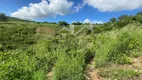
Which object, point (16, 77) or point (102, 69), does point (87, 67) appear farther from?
point (16, 77)

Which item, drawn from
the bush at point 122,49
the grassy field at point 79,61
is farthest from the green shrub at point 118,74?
the bush at point 122,49

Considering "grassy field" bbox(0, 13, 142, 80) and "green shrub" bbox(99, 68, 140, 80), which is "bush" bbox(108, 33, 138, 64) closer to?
"grassy field" bbox(0, 13, 142, 80)

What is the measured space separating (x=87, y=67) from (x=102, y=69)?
655 mm

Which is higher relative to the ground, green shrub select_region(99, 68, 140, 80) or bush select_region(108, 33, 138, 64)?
bush select_region(108, 33, 138, 64)

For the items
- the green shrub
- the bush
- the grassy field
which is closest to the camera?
the grassy field

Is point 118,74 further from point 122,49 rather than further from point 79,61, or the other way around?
point 122,49

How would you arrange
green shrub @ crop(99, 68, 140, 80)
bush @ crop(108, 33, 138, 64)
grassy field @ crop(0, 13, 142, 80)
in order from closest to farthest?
1. grassy field @ crop(0, 13, 142, 80)
2. green shrub @ crop(99, 68, 140, 80)
3. bush @ crop(108, 33, 138, 64)

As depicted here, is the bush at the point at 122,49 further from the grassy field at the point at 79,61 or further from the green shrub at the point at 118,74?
the green shrub at the point at 118,74

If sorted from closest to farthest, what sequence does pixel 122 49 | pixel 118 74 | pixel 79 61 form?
1. pixel 118 74
2. pixel 79 61
3. pixel 122 49

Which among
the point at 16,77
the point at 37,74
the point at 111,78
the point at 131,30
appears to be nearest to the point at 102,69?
the point at 111,78

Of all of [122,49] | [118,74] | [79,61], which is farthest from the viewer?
[122,49]

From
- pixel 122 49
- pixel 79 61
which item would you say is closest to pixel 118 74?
pixel 79 61

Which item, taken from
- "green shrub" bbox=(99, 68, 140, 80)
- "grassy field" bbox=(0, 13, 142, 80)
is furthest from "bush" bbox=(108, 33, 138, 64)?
"green shrub" bbox=(99, 68, 140, 80)

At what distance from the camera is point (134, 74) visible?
5234mm
